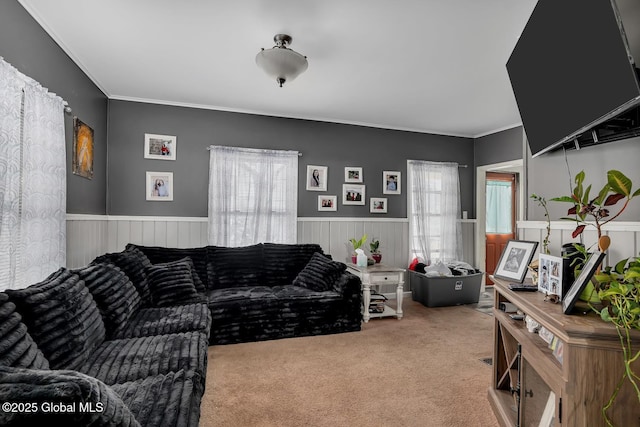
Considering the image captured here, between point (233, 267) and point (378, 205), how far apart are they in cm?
230

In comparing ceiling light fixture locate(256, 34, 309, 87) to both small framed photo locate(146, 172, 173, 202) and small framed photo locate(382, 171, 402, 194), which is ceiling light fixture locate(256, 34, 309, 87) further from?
small framed photo locate(382, 171, 402, 194)

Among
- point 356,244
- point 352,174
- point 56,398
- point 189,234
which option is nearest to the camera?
point 56,398

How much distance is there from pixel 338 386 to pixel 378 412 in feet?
1.25

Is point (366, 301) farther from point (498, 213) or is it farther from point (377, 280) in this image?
point (498, 213)

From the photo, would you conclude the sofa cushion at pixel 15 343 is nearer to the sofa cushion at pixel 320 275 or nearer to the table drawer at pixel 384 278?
the sofa cushion at pixel 320 275

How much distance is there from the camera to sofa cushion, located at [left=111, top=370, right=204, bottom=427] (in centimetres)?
120

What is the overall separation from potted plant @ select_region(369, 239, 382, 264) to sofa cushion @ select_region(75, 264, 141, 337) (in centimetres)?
291

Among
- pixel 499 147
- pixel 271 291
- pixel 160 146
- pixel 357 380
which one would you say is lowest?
pixel 357 380

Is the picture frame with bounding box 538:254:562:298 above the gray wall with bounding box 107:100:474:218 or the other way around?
the other way around

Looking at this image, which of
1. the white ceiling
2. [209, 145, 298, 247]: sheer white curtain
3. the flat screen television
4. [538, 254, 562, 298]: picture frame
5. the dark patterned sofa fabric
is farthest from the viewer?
[209, 145, 298, 247]: sheer white curtain

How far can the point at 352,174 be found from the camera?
15.4ft

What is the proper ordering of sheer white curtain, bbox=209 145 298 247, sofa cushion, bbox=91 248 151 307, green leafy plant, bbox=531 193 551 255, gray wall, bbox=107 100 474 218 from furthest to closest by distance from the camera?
sheer white curtain, bbox=209 145 298 247 < gray wall, bbox=107 100 474 218 < sofa cushion, bbox=91 248 151 307 < green leafy plant, bbox=531 193 551 255

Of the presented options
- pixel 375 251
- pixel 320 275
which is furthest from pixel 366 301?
pixel 375 251

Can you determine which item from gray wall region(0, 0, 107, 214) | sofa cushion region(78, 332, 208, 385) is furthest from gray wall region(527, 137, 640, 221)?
gray wall region(0, 0, 107, 214)
